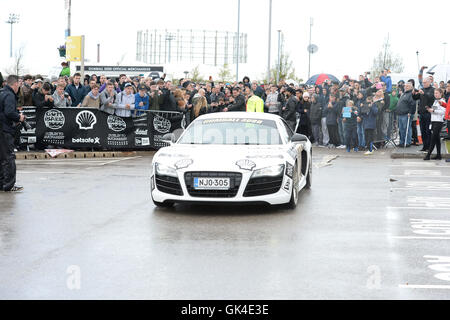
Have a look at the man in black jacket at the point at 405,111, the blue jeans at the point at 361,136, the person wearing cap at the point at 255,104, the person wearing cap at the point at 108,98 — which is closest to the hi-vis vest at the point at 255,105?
A: the person wearing cap at the point at 255,104

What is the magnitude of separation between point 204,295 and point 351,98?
774 inches

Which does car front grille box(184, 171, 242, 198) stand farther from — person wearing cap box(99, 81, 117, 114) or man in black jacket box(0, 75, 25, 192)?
person wearing cap box(99, 81, 117, 114)

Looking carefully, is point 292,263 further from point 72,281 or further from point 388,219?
point 388,219

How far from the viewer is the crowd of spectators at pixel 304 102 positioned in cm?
2139

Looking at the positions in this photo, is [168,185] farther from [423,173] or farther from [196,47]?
[196,47]

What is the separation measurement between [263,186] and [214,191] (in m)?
0.68

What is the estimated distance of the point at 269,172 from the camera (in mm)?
10570

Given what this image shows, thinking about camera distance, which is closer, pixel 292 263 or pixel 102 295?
pixel 102 295

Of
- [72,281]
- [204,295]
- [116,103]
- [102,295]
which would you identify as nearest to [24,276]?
[72,281]

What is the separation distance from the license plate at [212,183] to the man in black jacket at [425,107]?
13.1 metres

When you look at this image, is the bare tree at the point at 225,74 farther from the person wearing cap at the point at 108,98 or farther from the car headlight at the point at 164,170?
the car headlight at the point at 164,170

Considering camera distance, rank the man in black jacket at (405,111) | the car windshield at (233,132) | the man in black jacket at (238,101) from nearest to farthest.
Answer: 1. the car windshield at (233,132)
2. the man in black jacket at (238,101)
3. the man in black jacket at (405,111)

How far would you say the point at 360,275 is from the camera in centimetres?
684

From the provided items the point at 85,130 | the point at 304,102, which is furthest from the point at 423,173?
the point at 85,130
